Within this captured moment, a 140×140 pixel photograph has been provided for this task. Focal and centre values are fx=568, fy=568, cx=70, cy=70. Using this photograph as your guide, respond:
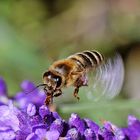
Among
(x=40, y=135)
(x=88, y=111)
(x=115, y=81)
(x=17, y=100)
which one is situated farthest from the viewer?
(x=88, y=111)

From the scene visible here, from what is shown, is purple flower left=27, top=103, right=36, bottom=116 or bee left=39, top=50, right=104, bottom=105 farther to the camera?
bee left=39, top=50, right=104, bottom=105

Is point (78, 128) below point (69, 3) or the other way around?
below

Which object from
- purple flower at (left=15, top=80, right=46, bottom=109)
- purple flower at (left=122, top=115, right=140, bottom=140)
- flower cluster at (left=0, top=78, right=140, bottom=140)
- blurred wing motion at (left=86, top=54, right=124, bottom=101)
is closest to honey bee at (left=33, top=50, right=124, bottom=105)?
blurred wing motion at (left=86, top=54, right=124, bottom=101)

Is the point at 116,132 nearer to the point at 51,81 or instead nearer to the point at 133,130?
the point at 133,130

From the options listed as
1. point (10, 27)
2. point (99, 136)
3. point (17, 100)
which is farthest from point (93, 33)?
point (99, 136)

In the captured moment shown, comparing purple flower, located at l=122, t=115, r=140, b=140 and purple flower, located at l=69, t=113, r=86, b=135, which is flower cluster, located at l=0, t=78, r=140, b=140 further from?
purple flower, located at l=122, t=115, r=140, b=140

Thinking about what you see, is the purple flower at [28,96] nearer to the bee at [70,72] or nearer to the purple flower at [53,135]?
the bee at [70,72]

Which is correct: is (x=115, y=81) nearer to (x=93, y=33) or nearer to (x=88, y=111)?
(x=88, y=111)

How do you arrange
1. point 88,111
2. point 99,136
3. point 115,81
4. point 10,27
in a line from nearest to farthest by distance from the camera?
point 99,136 → point 115,81 → point 88,111 → point 10,27
